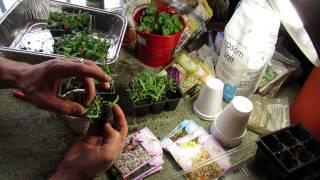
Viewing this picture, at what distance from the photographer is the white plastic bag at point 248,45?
77cm

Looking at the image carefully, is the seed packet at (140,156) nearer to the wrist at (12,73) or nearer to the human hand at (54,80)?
the human hand at (54,80)

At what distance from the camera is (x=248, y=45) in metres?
0.80

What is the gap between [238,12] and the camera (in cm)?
82

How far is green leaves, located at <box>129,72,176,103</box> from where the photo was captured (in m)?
0.80

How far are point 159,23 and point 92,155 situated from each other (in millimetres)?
515

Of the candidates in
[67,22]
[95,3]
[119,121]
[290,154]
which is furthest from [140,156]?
[95,3]

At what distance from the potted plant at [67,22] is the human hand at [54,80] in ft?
1.15

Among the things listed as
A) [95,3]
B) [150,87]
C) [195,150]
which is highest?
[95,3]

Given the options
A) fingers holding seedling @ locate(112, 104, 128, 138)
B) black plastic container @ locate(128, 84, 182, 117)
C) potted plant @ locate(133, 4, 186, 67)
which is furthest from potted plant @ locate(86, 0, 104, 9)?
fingers holding seedling @ locate(112, 104, 128, 138)

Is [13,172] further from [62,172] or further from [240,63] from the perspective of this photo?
[240,63]

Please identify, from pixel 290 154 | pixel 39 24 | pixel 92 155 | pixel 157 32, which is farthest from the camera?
pixel 39 24

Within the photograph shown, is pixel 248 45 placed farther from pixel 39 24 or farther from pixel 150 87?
pixel 39 24

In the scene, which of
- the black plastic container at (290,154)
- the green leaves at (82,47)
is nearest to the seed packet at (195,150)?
the black plastic container at (290,154)

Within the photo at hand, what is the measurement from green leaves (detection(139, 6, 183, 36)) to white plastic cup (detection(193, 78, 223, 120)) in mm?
218
